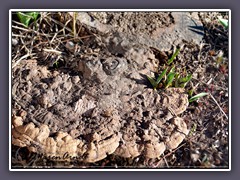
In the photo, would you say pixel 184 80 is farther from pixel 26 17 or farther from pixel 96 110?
pixel 26 17

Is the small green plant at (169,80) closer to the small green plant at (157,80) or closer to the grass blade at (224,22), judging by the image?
the small green plant at (157,80)

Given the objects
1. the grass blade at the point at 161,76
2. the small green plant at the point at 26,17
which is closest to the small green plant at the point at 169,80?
the grass blade at the point at 161,76


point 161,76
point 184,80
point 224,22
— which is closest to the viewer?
point 161,76

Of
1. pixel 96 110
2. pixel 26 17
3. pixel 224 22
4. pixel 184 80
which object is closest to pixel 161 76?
pixel 184 80

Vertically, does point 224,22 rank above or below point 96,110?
above

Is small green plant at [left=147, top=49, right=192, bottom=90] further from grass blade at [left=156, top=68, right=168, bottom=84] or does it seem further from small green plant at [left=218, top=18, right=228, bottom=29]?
small green plant at [left=218, top=18, right=228, bottom=29]

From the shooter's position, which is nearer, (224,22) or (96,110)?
(96,110)
